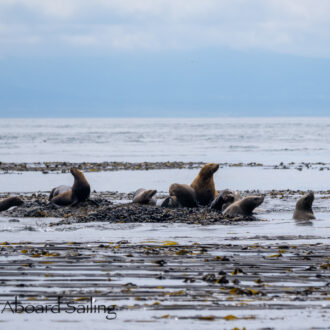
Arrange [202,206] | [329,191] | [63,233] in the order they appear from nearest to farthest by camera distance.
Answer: [63,233], [202,206], [329,191]

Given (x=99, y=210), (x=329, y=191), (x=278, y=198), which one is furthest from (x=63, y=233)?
(x=329, y=191)

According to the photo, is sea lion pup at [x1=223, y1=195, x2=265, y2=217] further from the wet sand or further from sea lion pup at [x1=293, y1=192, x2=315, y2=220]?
sea lion pup at [x1=293, y1=192, x2=315, y2=220]

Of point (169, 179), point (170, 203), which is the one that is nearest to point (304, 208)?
point (170, 203)

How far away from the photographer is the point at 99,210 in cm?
1416

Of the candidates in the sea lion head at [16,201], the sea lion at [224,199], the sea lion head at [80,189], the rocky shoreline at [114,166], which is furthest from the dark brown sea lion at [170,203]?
the rocky shoreline at [114,166]

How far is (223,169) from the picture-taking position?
31172 mm

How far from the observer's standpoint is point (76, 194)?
1566 cm

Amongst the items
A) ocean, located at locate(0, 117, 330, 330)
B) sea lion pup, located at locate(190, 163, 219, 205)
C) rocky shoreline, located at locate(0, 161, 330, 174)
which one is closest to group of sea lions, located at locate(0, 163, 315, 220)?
sea lion pup, located at locate(190, 163, 219, 205)

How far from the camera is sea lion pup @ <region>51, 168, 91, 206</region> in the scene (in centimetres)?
1560

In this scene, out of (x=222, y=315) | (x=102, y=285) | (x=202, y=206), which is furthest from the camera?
(x=202, y=206)

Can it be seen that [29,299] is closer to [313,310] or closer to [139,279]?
[139,279]

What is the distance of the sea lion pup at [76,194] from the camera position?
614 inches

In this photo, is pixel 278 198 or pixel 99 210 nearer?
→ pixel 99 210

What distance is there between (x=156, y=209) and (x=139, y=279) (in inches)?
281
